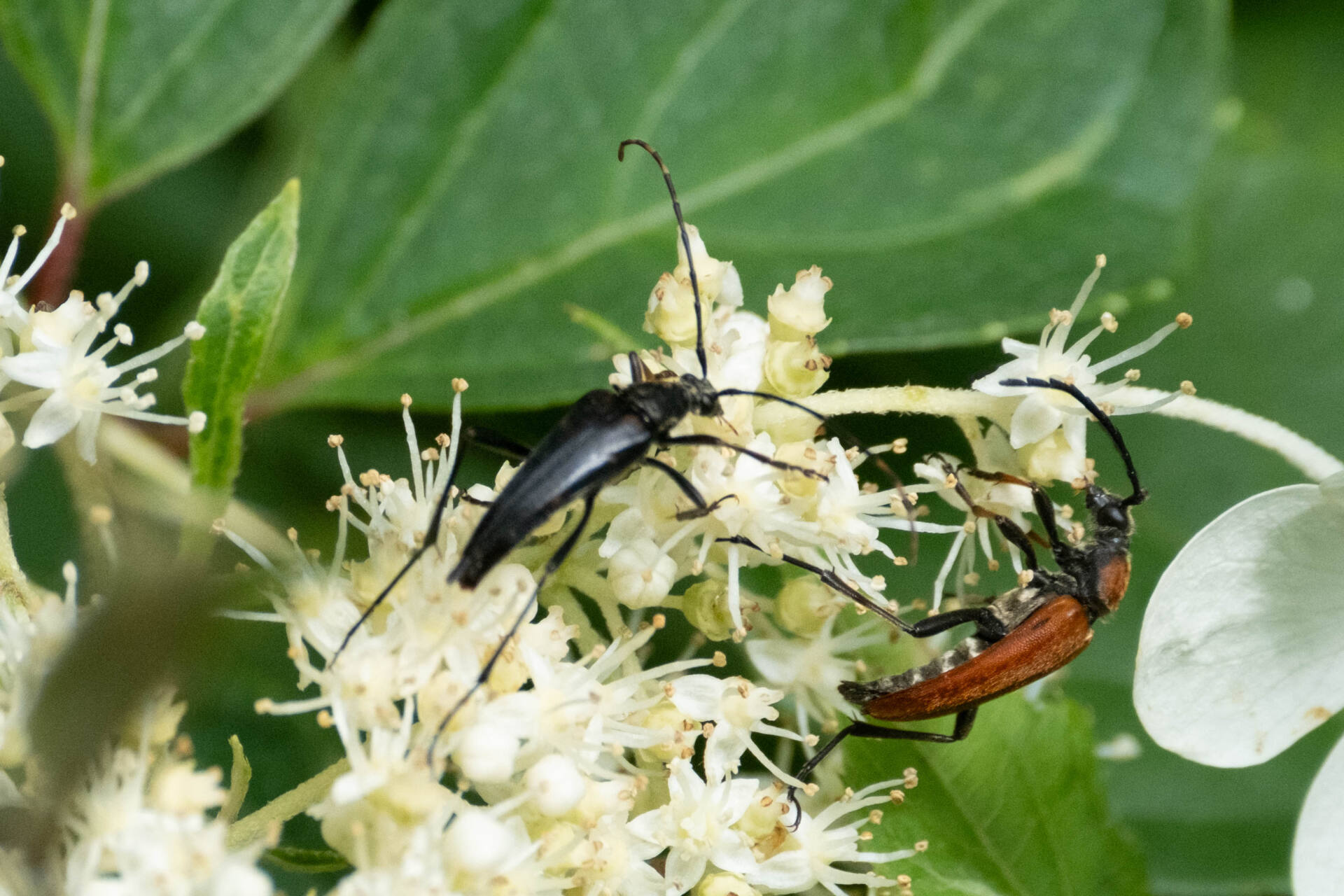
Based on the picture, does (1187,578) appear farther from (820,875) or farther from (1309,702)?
(820,875)

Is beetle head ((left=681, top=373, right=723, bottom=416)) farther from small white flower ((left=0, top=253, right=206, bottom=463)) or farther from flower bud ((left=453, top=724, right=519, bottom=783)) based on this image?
small white flower ((left=0, top=253, right=206, bottom=463))

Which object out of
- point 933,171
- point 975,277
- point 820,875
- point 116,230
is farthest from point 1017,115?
point 116,230

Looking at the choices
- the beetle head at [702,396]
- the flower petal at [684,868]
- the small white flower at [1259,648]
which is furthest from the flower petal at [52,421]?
the small white flower at [1259,648]

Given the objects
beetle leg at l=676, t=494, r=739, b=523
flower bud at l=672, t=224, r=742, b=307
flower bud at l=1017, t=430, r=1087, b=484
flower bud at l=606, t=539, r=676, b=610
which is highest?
flower bud at l=672, t=224, r=742, b=307

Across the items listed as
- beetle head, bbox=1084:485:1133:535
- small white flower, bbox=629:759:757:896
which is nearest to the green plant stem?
small white flower, bbox=629:759:757:896

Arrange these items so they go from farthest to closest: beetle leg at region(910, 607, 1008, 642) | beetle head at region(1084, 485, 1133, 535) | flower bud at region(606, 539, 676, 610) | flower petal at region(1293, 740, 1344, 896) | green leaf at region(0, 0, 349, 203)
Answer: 1. green leaf at region(0, 0, 349, 203)
2. beetle head at region(1084, 485, 1133, 535)
3. beetle leg at region(910, 607, 1008, 642)
4. flower petal at region(1293, 740, 1344, 896)
5. flower bud at region(606, 539, 676, 610)
